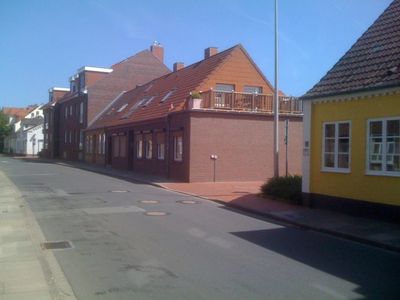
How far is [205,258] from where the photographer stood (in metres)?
8.86

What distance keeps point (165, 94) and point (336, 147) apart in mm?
19958

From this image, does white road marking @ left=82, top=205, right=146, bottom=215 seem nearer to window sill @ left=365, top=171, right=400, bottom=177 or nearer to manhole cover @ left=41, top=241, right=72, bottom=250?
manhole cover @ left=41, top=241, right=72, bottom=250

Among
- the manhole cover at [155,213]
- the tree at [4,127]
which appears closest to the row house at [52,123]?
the tree at [4,127]

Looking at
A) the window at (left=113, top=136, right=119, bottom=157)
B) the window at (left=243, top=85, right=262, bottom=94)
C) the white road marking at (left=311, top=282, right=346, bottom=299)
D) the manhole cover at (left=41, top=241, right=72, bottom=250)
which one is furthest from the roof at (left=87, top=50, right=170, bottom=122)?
the white road marking at (left=311, top=282, right=346, bottom=299)

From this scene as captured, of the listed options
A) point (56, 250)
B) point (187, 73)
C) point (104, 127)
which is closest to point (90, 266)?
point (56, 250)

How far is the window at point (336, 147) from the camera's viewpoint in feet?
48.4

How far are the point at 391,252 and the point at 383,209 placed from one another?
330 cm

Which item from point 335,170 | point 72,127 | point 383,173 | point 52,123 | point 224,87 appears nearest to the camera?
point 383,173

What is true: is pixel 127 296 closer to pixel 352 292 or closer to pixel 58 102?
pixel 352 292

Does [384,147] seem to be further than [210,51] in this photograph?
No

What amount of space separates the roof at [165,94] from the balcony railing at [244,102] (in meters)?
1.93

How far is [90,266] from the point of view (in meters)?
8.21

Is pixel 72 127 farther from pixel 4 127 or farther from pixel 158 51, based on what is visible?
pixel 4 127


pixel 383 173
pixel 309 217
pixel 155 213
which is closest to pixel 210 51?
pixel 155 213
